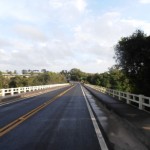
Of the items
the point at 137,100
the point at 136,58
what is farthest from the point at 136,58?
the point at 137,100

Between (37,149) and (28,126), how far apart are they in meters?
5.26

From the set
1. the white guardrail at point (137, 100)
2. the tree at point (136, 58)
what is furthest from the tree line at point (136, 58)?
the white guardrail at point (137, 100)

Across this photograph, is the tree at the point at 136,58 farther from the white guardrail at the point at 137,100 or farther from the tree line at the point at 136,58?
the white guardrail at the point at 137,100

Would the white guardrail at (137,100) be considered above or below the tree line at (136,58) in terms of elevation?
below

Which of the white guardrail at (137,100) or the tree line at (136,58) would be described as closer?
the white guardrail at (137,100)

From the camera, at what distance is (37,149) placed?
380 inches

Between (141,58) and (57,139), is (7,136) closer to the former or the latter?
(57,139)

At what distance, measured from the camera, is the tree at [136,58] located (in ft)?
132

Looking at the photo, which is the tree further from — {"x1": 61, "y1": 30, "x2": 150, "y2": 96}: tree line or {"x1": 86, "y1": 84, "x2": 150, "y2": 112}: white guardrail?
{"x1": 86, "y1": 84, "x2": 150, "y2": 112}: white guardrail

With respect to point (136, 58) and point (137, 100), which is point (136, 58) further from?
point (137, 100)

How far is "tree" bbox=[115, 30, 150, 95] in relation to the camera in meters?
40.2

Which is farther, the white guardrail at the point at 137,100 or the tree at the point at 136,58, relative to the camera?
the tree at the point at 136,58

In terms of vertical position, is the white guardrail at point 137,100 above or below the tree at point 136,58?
below

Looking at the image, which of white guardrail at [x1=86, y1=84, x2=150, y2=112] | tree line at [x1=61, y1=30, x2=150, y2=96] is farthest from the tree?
white guardrail at [x1=86, y1=84, x2=150, y2=112]
